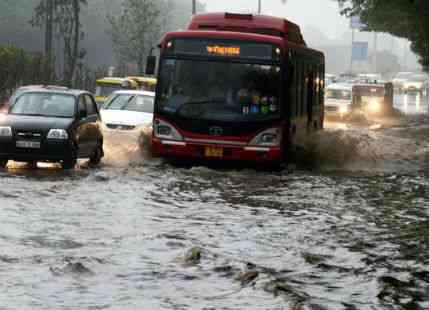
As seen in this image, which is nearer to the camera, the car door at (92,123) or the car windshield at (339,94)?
the car door at (92,123)

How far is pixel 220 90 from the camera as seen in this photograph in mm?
21109

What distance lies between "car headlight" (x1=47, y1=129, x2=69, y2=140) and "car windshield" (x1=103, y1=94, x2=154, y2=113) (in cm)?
601

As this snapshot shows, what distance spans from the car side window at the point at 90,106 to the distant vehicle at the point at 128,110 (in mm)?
2121

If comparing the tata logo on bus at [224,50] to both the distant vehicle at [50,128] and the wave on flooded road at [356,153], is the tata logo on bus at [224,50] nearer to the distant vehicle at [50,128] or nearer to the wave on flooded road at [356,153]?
the distant vehicle at [50,128]

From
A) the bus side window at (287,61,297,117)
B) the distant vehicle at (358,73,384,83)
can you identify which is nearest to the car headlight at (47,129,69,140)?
the bus side window at (287,61,297,117)

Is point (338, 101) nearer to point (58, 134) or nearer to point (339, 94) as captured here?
point (339, 94)

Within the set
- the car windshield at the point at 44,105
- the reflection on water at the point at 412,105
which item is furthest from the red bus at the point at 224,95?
the reflection on water at the point at 412,105

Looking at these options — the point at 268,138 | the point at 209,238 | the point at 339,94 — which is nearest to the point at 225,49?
the point at 268,138

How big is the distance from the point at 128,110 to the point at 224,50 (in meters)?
5.24

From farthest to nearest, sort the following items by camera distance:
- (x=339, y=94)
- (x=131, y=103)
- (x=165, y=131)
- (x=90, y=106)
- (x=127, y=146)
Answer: (x=339, y=94)
(x=131, y=103)
(x=127, y=146)
(x=90, y=106)
(x=165, y=131)

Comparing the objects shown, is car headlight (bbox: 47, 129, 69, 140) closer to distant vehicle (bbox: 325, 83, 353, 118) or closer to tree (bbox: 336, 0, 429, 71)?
tree (bbox: 336, 0, 429, 71)

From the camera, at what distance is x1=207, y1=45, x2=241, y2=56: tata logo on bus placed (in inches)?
835

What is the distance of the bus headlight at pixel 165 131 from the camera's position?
2141cm

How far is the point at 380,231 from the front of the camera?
45.3ft
